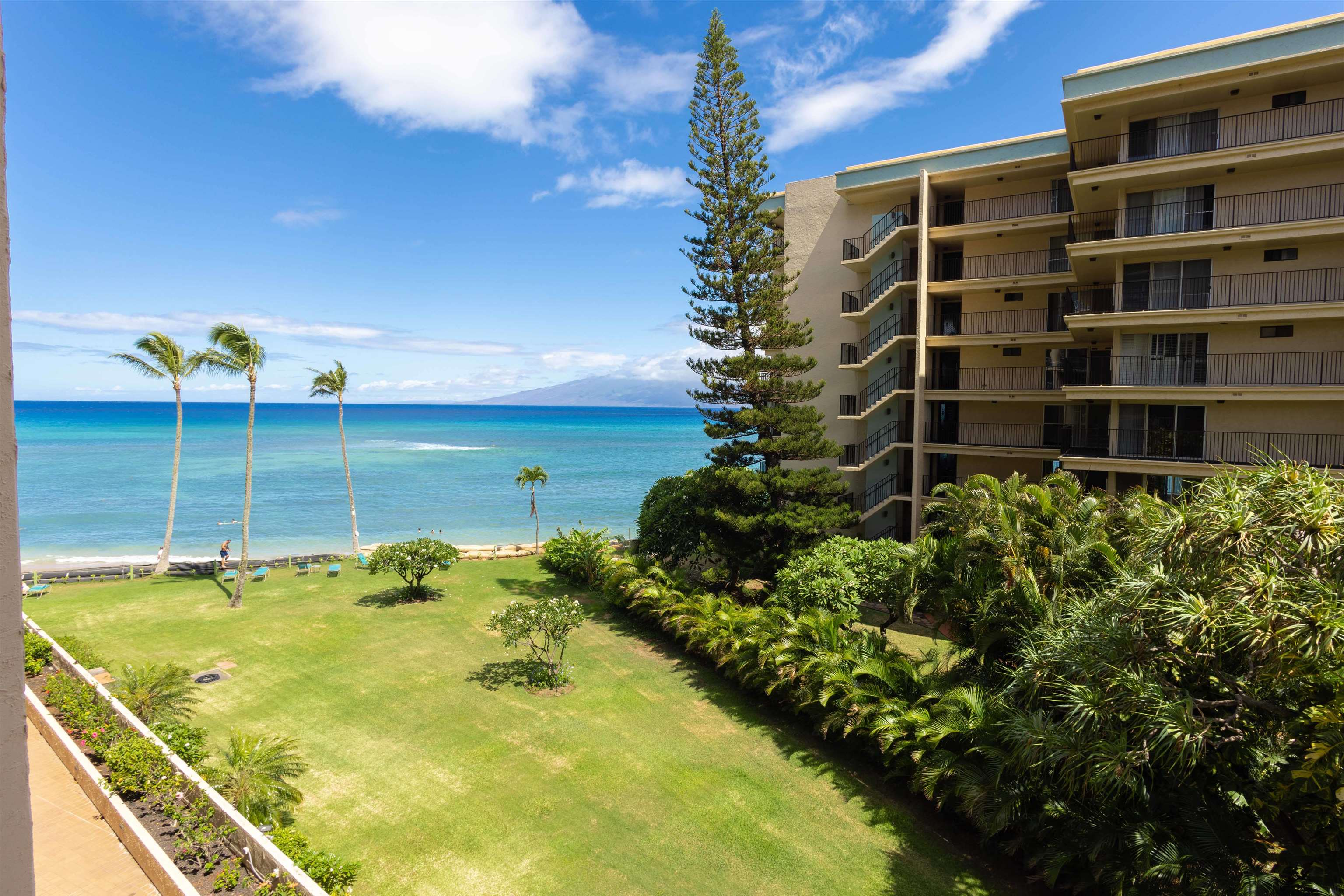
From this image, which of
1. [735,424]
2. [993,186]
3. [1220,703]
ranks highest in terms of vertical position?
[993,186]

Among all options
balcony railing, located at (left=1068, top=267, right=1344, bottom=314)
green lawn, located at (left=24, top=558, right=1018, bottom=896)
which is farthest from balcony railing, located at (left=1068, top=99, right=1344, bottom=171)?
green lawn, located at (left=24, top=558, right=1018, bottom=896)

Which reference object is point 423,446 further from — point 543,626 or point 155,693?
point 155,693

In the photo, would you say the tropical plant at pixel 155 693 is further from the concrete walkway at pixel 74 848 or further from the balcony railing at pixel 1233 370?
the balcony railing at pixel 1233 370

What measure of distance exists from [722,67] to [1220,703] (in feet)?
67.7

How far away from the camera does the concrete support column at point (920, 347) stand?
21.6 metres

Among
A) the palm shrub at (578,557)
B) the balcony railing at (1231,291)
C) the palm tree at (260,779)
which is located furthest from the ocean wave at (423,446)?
the palm tree at (260,779)

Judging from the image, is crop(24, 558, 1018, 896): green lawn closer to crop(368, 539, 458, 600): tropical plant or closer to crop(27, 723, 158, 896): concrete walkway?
crop(368, 539, 458, 600): tropical plant

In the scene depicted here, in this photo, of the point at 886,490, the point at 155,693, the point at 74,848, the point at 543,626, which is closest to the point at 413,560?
the point at 543,626

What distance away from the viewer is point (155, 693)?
11.3 meters

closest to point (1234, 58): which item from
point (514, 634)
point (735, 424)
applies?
point (735, 424)

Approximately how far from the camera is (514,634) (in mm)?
14289

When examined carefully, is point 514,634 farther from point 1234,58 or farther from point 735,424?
point 1234,58

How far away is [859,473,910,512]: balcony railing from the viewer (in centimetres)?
2367

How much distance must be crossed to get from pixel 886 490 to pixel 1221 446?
9.91m
